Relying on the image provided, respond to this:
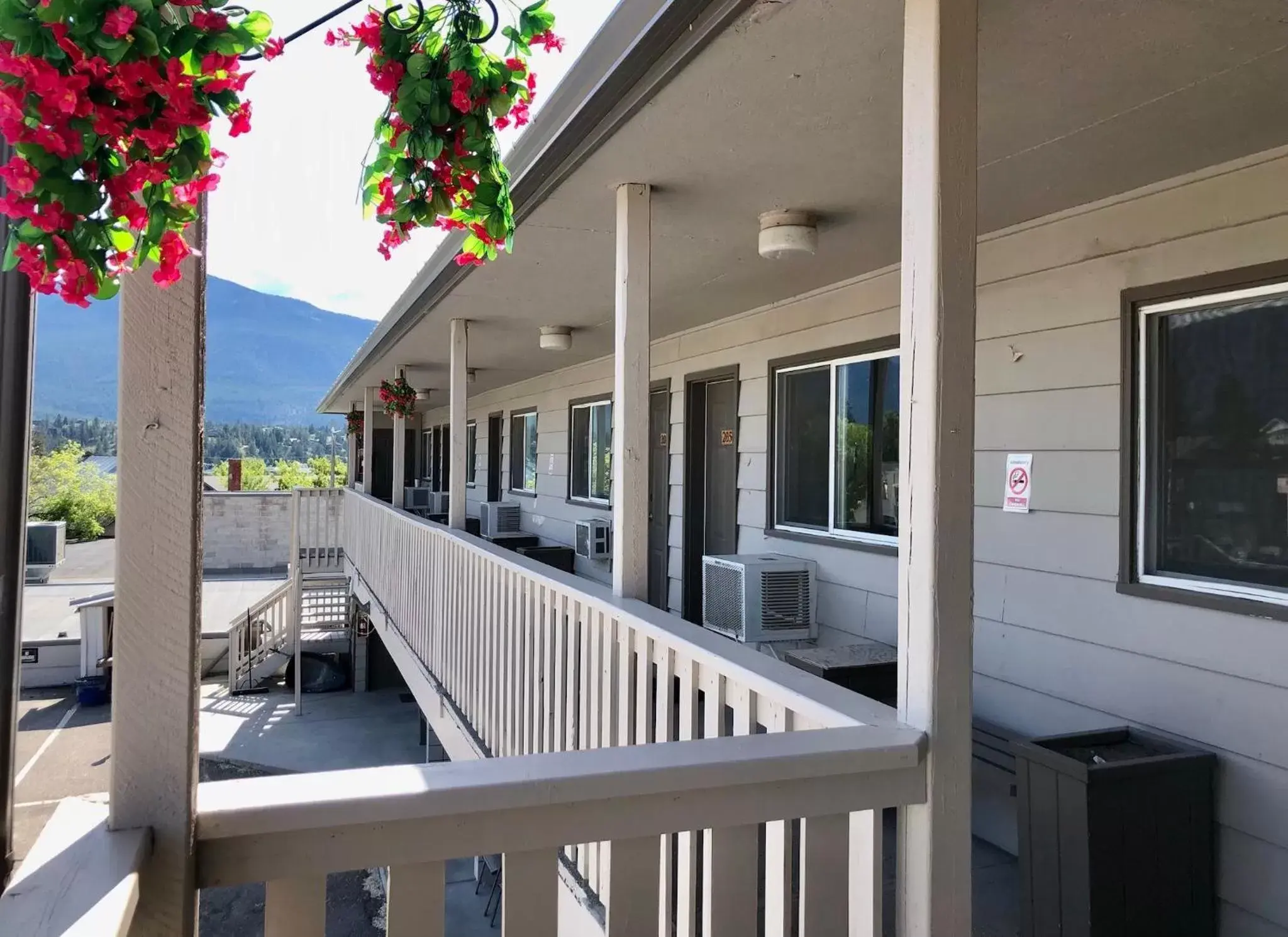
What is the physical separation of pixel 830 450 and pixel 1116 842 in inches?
102

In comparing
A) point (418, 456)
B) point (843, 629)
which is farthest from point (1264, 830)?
point (418, 456)

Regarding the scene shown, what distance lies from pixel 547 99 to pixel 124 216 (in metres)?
1.94

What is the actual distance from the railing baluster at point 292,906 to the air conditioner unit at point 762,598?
3444 millimetres

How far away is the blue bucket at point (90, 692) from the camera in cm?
1584

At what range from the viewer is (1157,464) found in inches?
116

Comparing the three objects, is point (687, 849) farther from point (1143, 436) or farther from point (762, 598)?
point (762, 598)

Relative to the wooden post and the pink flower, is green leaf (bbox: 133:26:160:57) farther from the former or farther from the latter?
the wooden post

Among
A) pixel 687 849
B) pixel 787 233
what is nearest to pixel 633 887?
pixel 687 849

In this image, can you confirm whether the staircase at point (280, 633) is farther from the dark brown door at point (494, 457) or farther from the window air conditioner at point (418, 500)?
the dark brown door at point (494, 457)

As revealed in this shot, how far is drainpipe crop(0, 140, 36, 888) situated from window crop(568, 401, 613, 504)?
22.3 feet

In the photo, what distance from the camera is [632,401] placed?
3.11 m

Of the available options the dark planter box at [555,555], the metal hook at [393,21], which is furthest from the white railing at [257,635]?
the metal hook at [393,21]

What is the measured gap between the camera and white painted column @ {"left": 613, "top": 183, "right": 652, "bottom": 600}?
3.06m

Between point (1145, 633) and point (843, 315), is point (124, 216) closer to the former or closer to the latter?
point (1145, 633)
